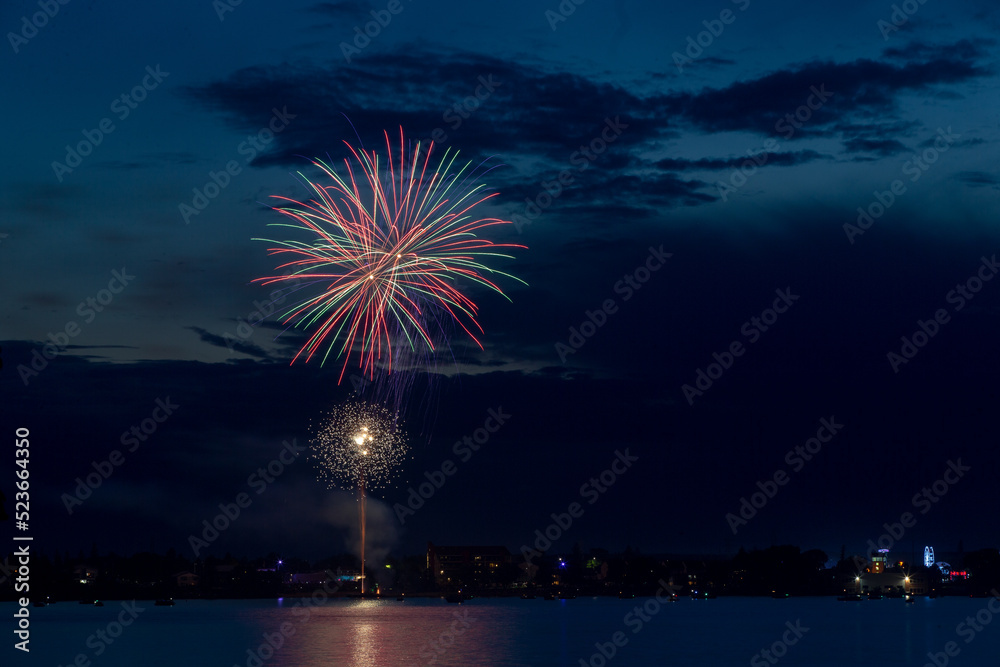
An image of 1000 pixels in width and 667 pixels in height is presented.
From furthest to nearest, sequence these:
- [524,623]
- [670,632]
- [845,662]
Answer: [524,623] → [670,632] → [845,662]

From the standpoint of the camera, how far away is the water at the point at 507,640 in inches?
3762

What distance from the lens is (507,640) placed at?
119 metres

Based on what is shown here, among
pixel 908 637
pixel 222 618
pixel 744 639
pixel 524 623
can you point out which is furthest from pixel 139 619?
pixel 908 637

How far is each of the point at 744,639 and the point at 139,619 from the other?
97123mm

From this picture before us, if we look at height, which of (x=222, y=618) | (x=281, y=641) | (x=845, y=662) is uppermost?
(x=222, y=618)

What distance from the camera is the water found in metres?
95.6

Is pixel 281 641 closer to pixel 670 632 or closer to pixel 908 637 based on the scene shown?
pixel 670 632

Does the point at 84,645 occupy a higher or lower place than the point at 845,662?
higher

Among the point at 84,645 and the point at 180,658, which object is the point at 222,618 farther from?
the point at 180,658

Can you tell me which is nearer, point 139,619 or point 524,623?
point 524,623

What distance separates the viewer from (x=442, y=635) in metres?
126

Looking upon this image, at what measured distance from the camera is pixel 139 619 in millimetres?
175625

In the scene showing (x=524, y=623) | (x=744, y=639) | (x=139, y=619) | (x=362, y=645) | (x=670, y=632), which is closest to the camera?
(x=362, y=645)

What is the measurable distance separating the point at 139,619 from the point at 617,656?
332 ft
